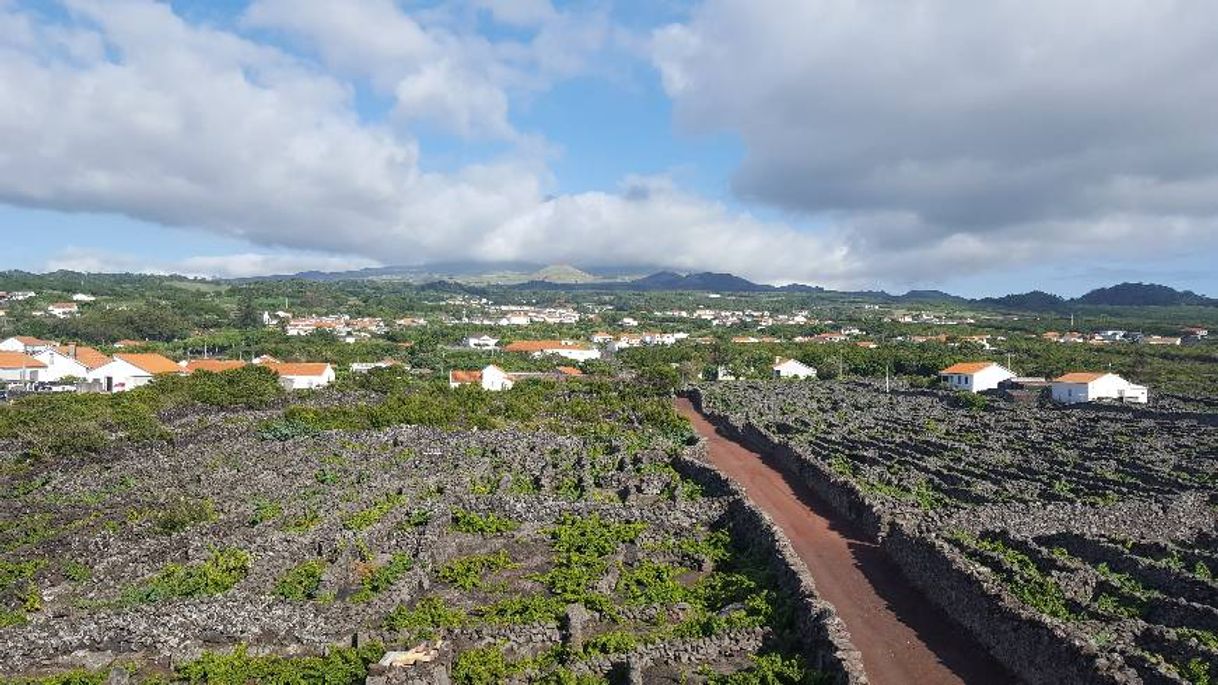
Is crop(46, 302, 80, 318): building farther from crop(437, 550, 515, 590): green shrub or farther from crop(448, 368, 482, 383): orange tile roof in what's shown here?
crop(437, 550, 515, 590): green shrub

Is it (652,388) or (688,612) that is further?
(652,388)

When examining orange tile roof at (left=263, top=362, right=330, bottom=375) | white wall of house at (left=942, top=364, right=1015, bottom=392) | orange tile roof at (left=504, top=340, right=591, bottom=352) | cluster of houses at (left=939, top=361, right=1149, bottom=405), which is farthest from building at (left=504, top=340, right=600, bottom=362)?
cluster of houses at (left=939, top=361, right=1149, bottom=405)

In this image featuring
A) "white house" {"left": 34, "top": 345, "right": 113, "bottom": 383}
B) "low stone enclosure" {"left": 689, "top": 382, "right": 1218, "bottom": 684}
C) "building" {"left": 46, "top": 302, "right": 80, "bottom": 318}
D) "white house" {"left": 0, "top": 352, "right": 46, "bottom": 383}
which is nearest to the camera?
"low stone enclosure" {"left": 689, "top": 382, "right": 1218, "bottom": 684}

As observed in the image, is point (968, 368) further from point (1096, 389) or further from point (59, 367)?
point (59, 367)

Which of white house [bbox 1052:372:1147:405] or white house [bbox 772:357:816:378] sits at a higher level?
white house [bbox 1052:372:1147:405]

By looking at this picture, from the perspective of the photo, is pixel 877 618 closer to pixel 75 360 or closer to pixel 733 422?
pixel 733 422

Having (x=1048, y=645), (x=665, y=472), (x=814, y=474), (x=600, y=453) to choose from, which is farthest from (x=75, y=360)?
(x=1048, y=645)

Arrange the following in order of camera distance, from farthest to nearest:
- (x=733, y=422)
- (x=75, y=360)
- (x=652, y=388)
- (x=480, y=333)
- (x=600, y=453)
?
(x=480, y=333) < (x=75, y=360) < (x=652, y=388) < (x=733, y=422) < (x=600, y=453)
